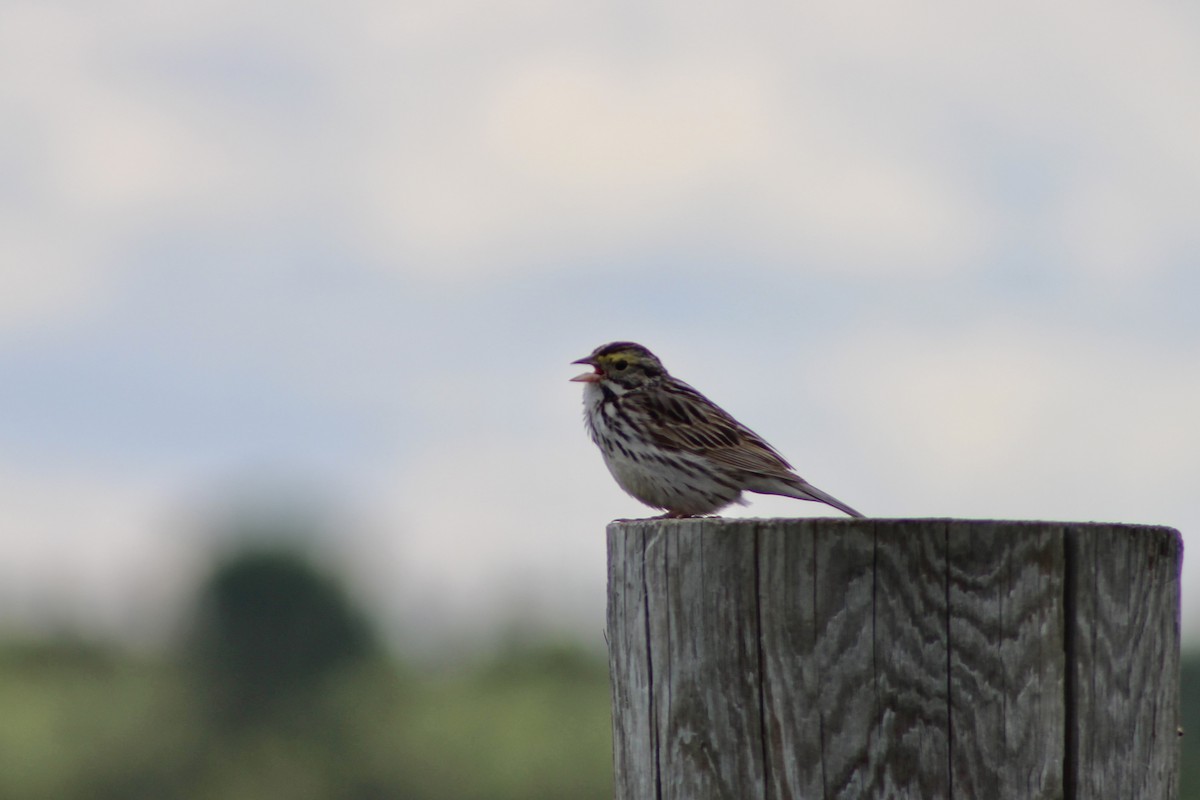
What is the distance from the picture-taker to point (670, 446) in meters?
9.44

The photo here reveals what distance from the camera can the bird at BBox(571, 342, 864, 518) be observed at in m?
9.40

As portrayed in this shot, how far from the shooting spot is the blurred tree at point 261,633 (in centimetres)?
3675

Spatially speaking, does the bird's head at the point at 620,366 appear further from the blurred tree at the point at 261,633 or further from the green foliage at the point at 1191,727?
the blurred tree at the point at 261,633

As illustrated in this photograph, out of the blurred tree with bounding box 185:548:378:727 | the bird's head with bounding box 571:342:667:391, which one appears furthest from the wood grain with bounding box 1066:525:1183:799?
the blurred tree with bounding box 185:548:378:727

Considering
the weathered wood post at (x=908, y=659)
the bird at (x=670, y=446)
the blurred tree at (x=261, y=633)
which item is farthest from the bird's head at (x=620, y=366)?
the blurred tree at (x=261, y=633)

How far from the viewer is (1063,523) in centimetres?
431

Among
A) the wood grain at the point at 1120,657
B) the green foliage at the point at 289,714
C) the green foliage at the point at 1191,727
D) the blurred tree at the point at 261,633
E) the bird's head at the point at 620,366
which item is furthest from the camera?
the blurred tree at the point at 261,633

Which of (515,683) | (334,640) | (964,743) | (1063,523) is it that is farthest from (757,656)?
(334,640)

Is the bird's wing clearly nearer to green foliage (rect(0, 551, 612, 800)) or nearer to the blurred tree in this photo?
green foliage (rect(0, 551, 612, 800))

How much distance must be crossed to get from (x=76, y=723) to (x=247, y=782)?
10.5ft

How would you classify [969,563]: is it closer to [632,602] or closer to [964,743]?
[964,743]

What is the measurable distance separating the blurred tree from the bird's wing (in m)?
27.8

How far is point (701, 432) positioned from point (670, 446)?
299mm

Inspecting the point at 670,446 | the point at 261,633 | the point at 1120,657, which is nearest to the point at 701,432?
the point at 670,446
